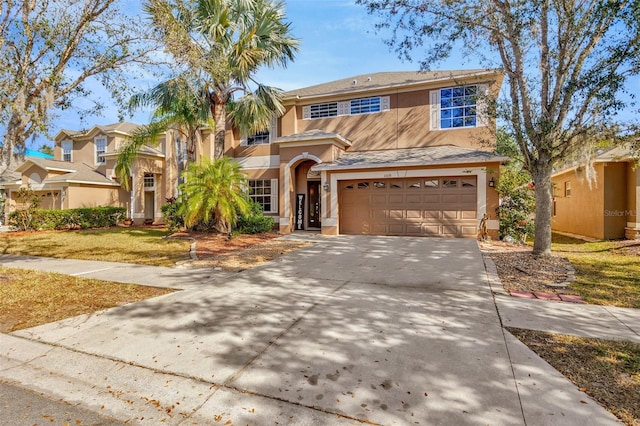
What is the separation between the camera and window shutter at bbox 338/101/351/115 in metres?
16.8

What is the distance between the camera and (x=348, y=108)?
55.2ft

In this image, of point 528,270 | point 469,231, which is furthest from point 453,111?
point 528,270

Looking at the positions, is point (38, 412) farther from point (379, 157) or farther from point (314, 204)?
point (314, 204)

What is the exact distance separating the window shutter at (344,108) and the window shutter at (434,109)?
394 centimetres

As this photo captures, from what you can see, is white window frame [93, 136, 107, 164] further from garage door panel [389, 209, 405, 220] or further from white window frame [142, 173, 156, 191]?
garage door panel [389, 209, 405, 220]

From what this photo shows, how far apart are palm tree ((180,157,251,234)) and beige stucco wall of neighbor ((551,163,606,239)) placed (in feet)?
41.5

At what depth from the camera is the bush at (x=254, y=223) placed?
15062 millimetres

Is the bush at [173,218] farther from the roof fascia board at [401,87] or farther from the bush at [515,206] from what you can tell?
the bush at [515,206]

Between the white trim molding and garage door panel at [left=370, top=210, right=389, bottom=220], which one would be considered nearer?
garage door panel at [left=370, top=210, right=389, bottom=220]

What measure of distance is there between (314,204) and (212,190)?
5899mm

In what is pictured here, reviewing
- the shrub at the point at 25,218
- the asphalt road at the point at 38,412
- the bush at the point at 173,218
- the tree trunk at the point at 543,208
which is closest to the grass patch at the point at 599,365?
the asphalt road at the point at 38,412

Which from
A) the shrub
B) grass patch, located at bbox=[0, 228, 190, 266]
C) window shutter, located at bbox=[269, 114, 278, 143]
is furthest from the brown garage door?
the shrub

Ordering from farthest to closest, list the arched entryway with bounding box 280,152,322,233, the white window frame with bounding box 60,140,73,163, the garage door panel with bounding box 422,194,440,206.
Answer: the white window frame with bounding box 60,140,73,163, the arched entryway with bounding box 280,152,322,233, the garage door panel with bounding box 422,194,440,206

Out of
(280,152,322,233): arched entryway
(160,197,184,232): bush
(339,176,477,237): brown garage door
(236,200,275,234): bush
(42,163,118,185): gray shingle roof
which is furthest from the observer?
(42,163,118,185): gray shingle roof
